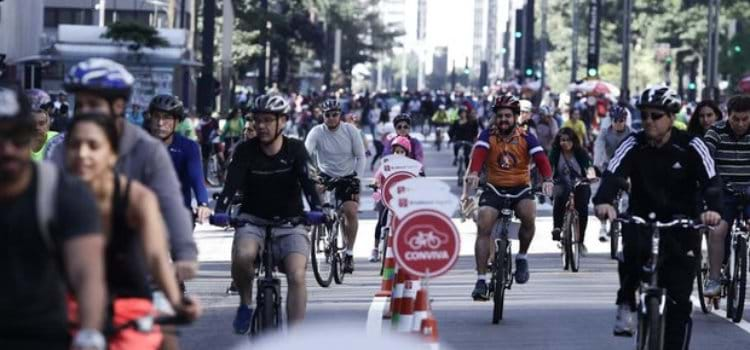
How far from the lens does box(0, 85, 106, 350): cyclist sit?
6.81 metres

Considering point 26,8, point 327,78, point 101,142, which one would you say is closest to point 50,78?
point 26,8

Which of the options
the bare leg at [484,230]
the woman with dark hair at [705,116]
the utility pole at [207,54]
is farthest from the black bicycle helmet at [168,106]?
the utility pole at [207,54]

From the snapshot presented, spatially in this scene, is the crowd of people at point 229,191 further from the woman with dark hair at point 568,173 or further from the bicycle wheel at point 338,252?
the bicycle wheel at point 338,252

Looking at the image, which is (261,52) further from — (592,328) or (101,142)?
(101,142)

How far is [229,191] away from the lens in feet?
42.3

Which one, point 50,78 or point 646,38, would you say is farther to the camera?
point 646,38

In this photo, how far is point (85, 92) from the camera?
8.63 metres

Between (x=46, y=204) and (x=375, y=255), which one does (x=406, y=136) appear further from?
(x=46, y=204)

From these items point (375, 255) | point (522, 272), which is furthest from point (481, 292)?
point (375, 255)

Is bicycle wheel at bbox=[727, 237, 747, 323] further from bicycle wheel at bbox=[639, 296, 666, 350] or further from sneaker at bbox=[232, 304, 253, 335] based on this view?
sneaker at bbox=[232, 304, 253, 335]

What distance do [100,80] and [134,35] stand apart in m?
38.1

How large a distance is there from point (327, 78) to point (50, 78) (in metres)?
66.8

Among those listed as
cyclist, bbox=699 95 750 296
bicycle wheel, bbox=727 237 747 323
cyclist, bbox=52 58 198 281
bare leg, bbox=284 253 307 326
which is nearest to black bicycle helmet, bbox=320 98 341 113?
cyclist, bbox=699 95 750 296

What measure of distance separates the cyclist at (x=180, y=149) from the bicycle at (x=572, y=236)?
8403 millimetres
